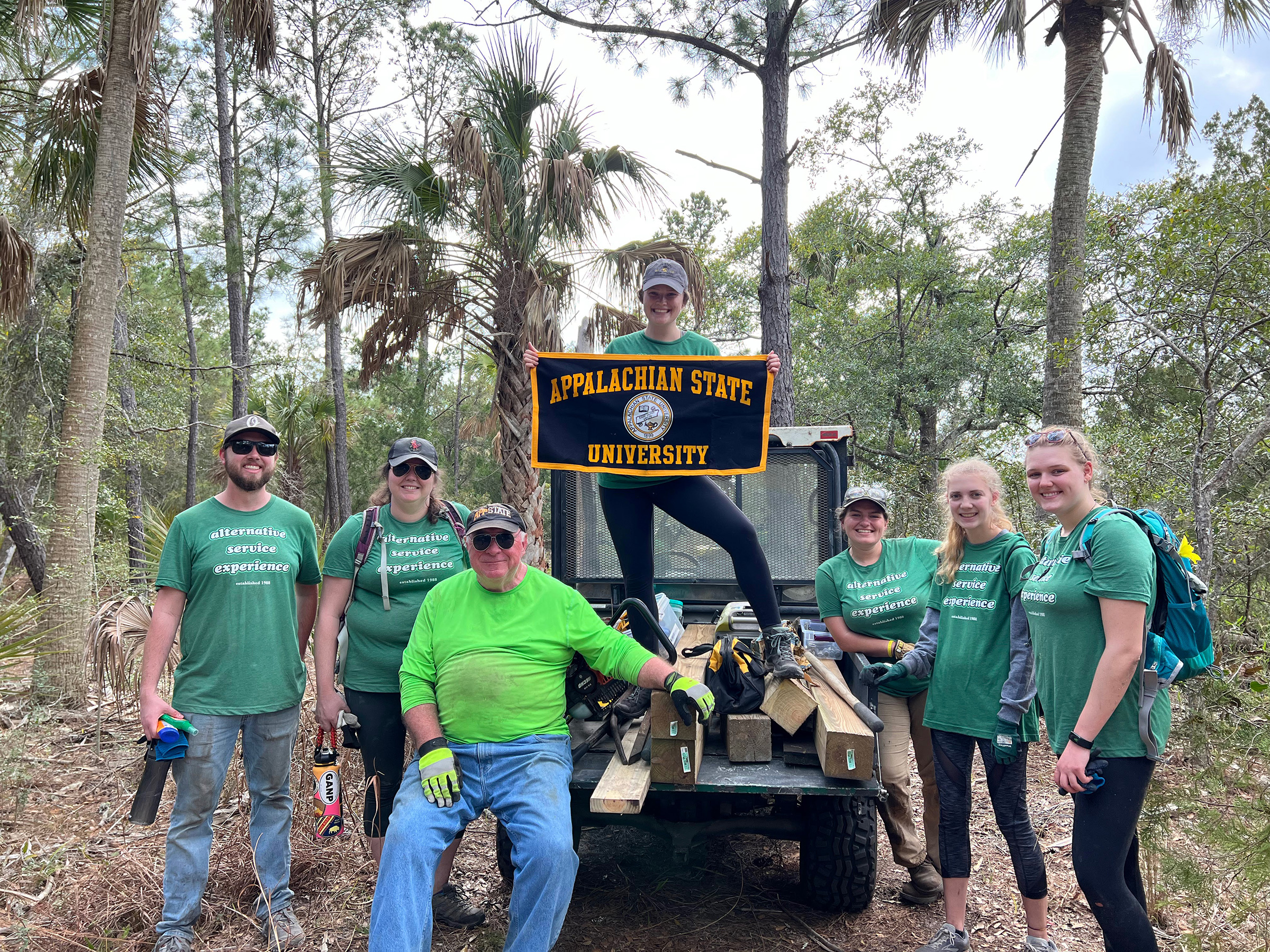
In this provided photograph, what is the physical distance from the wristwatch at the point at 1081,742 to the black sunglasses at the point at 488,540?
1.96 meters

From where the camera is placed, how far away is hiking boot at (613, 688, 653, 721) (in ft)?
10.5

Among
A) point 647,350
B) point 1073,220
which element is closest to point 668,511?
point 647,350

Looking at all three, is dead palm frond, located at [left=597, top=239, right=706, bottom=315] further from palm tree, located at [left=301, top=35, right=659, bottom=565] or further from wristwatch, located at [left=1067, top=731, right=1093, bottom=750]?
wristwatch, located at [left=1067, top=731, right=1093, bottom=750]

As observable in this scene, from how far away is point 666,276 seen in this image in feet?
11.3

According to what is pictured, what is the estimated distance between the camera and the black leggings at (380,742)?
131 inches

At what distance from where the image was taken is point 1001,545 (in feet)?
10.3

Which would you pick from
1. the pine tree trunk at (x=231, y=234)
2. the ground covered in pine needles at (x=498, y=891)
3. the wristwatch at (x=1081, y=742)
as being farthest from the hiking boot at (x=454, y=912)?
the pine tree trunk at (x=231, y=234)

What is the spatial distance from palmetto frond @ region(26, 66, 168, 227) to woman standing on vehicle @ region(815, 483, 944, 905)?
328 inches

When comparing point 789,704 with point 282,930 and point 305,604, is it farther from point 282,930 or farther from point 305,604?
point 282,930

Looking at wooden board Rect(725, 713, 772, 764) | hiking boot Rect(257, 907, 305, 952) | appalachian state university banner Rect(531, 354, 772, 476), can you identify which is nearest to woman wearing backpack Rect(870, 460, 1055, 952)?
wooden board Rect(725, 713, 772, 764)

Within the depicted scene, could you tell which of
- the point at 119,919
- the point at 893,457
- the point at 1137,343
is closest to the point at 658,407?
the point at 119,919

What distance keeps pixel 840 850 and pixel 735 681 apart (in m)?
1.00

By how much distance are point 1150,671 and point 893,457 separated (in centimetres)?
1253

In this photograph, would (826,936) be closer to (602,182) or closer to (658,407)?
(658,407)
